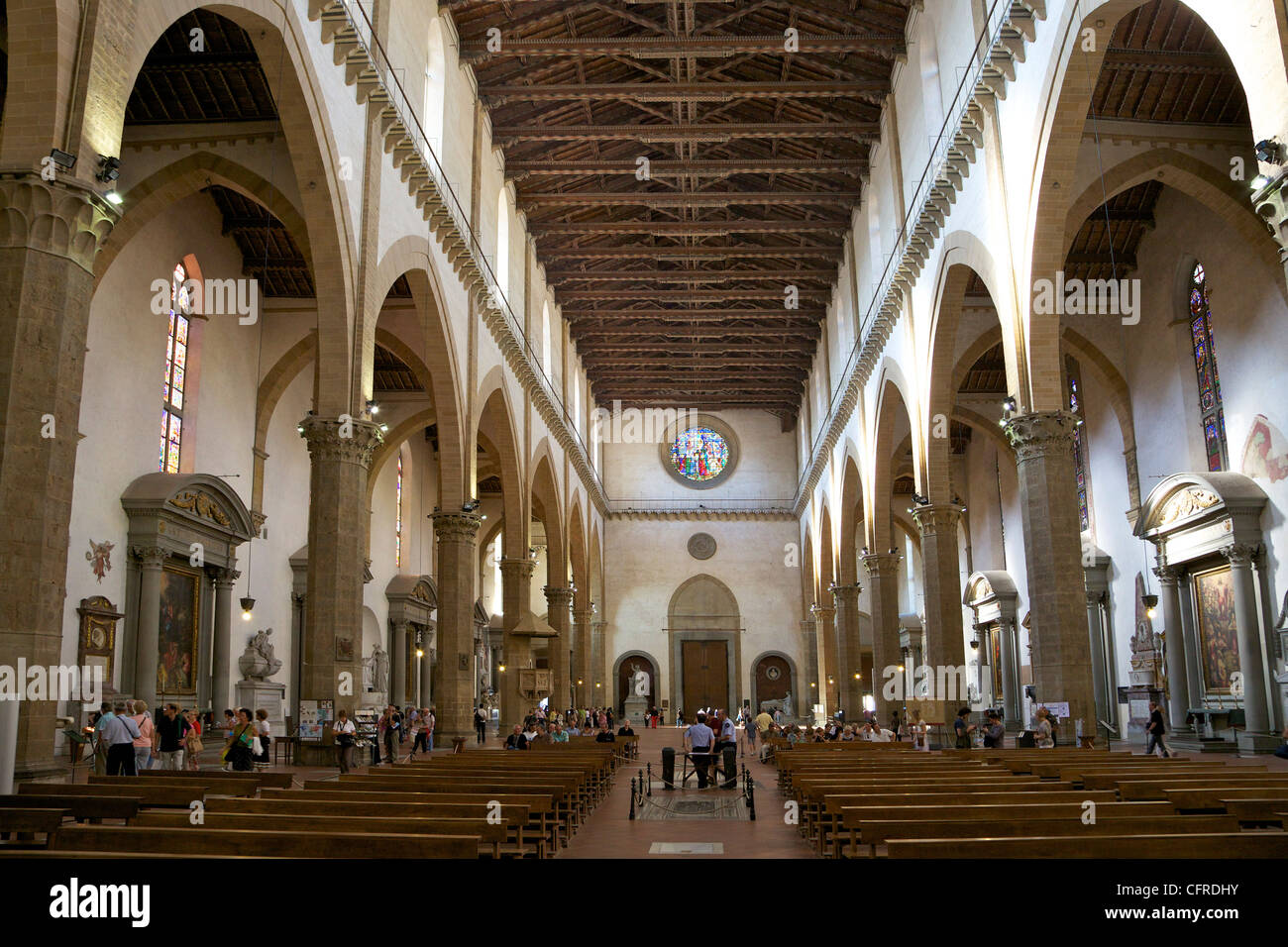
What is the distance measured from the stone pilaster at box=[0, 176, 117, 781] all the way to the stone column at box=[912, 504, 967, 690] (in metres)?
16.6

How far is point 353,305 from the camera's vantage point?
1506 centimetres

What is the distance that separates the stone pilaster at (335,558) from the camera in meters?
14.2

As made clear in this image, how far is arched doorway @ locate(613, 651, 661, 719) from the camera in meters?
46.7

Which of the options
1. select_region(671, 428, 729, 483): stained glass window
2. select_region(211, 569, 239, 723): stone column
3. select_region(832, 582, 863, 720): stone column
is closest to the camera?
select_region(211, 569, 239, 723): stone column

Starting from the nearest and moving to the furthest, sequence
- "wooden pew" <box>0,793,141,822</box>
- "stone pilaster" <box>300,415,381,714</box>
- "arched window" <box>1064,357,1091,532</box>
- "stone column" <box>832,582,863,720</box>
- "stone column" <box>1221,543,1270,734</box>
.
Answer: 1. "wooden pew" <box>0,793,141,822</box>
2. "stone pilaster" <box>300,415,381,714</box>
3. "stone column" <box>1221,543,1270,734</box>
4. "arched window" <box>1064,357,1091,532</box>
5. "stone column" <box>832,582,863,720</box>

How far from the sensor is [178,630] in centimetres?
1970

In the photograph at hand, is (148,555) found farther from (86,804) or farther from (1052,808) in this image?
(1052,808)

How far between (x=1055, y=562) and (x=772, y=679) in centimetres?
3284

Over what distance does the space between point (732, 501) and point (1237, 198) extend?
1232 inches

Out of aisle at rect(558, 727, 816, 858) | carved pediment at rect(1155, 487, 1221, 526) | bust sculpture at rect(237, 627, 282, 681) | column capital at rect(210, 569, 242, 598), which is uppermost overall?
carved pediment at rect(1155, 487, 1221, 526)

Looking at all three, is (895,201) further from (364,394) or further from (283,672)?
(283,672)

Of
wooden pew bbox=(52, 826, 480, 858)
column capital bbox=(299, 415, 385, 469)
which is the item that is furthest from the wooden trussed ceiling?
wooden pew bbox=(52, 826, 480, 858)

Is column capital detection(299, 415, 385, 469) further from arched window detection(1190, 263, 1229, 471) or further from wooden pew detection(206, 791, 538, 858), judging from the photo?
arched window detection(1190, 263, 1229, 471)
